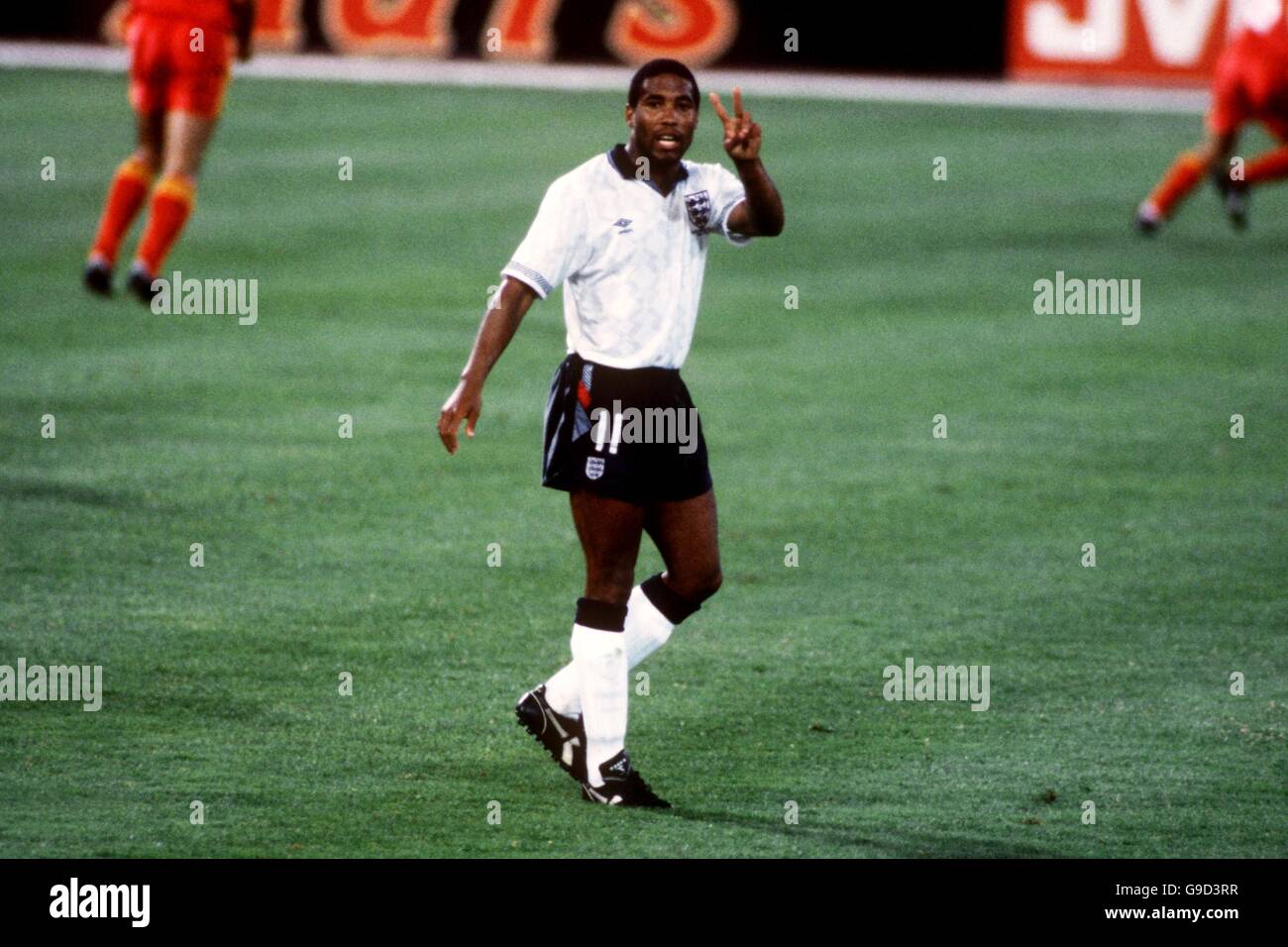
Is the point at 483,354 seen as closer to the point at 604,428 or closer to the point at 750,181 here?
the point at 604,428

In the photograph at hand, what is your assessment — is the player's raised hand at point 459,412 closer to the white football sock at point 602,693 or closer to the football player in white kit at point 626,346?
the football player in white kit at point 626,346

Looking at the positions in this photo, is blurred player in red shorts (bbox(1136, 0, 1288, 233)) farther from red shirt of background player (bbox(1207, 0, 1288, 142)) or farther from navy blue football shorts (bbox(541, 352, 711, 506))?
navy blue football shorts (bbox(541, 352, 711, 506))

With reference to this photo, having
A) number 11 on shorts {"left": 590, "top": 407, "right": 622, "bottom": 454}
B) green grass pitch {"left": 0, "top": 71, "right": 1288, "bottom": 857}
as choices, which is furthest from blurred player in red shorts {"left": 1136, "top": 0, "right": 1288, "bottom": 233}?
number 11 on shorts {"left": 590, "top": 407, "right": 622, "bottom": 454}

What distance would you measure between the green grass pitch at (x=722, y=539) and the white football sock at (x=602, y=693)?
18cm

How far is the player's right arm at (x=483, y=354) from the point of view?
6086mm

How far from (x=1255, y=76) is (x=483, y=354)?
11.9m

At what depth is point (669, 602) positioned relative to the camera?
6652 millimetres

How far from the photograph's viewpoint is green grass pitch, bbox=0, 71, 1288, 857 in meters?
6.48

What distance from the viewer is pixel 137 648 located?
7895mm

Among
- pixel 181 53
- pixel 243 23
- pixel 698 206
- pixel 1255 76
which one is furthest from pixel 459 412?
pixel 1255 76

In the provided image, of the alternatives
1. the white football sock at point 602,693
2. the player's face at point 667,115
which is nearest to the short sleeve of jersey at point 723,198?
the player's face at point 667,115

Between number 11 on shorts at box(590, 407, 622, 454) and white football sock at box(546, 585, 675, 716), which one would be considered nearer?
number 11 on shorts at box(590, 407, 622, 454)

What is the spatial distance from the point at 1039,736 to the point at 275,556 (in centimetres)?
347
